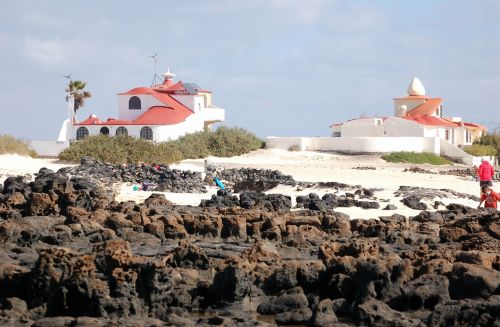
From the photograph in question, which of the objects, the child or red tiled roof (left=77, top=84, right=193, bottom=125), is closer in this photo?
the child

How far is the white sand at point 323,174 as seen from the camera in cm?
2702

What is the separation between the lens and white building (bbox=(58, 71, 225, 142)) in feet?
194

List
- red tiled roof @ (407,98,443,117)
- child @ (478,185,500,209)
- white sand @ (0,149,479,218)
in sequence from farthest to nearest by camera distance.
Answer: red tiled roof @ (407,98,443,117) < white sand @ (0,149,479,218) < child @ (478,185,500,209)

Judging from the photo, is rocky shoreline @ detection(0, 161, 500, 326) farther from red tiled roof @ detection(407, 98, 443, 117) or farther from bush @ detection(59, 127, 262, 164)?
red tiled roof @ detection(407, 98, 443, 117)

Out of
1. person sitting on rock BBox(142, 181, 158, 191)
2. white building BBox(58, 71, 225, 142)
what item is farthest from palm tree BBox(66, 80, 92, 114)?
person sitting on rock BBox(142, 181, 158, 191)

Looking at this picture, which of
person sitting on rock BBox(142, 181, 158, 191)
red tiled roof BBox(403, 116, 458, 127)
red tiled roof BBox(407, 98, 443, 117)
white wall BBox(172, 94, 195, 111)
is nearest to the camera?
person sitting on rock BBox(142, 181, 158, 191)

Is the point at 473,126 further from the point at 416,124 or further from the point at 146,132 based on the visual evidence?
the point at 146,132

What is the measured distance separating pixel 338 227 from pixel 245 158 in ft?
119

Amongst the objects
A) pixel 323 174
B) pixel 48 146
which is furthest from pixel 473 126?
pixel 323 174

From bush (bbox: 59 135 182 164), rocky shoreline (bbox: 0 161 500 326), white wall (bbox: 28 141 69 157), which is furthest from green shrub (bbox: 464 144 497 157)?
rocky shoreline (bbox: 0 161 500 326)

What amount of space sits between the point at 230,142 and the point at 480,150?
1626 cm

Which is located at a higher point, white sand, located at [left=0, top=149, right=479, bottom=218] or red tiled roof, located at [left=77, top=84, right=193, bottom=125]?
red tiled roof, located at [left=77, top=84, right=193, bottom=125]

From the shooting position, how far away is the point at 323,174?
41125mm

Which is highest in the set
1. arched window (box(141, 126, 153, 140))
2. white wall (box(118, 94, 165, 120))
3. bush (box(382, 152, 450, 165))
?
white wall (box(118, 94, 165, 120))
